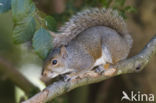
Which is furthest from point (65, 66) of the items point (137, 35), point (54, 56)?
point (137, 35)

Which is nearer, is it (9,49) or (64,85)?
(64,85)

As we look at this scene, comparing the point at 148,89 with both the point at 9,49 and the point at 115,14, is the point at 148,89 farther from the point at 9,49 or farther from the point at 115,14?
the point at 9,49

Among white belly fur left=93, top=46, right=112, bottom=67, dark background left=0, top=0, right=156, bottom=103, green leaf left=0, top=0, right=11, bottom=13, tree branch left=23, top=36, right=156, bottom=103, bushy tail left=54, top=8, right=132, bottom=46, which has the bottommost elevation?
dark background left=0, top=0, right=156, bottom=103

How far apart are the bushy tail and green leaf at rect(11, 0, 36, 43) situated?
0.32 m

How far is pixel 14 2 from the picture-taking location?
120cm

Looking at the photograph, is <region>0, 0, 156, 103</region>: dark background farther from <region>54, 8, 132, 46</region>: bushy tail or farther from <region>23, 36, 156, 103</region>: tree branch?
<region>23, 36, 156, 103</region>: tree branch

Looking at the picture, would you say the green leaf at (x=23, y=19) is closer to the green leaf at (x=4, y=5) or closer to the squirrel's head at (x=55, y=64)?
the green leaf at (x=4, y=5)

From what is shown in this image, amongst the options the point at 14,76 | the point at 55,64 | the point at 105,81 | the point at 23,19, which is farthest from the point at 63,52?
the point at 105,81

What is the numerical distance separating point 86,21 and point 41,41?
1.53 feet

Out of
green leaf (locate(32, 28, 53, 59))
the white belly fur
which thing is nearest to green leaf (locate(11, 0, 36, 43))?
green leaf (locate(32, 28, 53, 59))

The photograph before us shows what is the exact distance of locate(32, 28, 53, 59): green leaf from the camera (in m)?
1.30

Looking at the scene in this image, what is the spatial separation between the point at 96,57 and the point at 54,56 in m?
0.26

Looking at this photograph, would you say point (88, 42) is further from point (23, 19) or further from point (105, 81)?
point (105, 81)

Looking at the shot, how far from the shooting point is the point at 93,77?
1.46 metres
